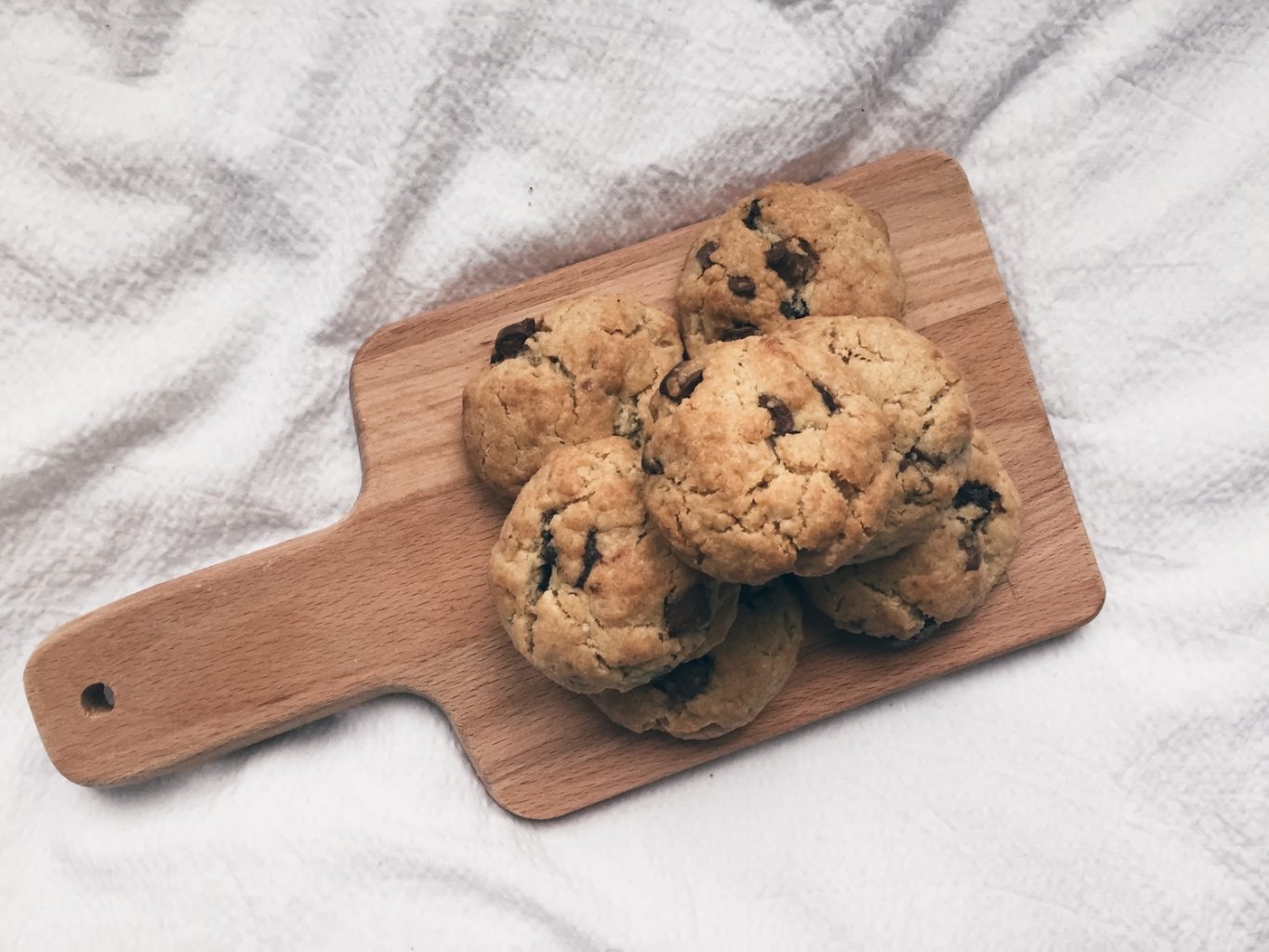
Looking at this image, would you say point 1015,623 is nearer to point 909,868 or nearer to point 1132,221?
point 909,868

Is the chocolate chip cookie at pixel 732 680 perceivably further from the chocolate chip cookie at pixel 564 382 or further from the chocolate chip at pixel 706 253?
the chocolate chip at pixel 706 253

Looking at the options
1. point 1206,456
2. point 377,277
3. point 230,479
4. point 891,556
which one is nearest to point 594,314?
point 377,277

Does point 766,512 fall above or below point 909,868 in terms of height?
above

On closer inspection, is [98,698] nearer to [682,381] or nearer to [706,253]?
[682,381]

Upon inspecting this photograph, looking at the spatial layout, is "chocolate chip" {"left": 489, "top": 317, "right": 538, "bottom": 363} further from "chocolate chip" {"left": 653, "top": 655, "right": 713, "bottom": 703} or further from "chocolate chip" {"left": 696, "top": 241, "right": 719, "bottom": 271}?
"chocolate chip" {"left": 653, "top": 655, "right": 713, "bottom": 703}

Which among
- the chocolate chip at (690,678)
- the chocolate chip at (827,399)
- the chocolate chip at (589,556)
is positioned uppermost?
the chocolate chip at (827,399)

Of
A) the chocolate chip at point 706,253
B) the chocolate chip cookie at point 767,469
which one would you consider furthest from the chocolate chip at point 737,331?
the chocolate chip cookie at point 767,469

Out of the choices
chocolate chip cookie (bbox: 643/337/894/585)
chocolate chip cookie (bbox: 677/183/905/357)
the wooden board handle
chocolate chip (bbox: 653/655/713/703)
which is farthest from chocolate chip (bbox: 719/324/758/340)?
the wooden board handle
